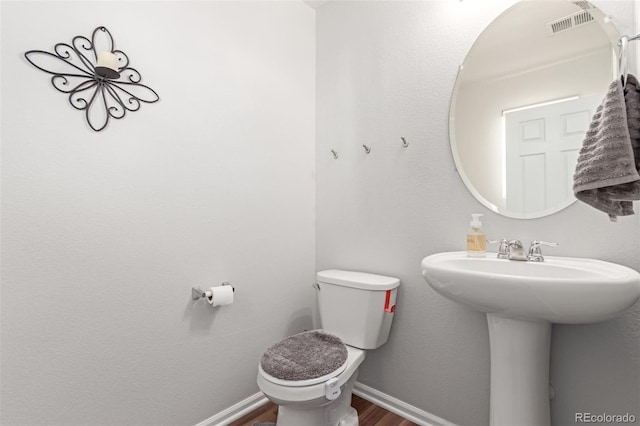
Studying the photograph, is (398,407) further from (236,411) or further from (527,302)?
(527,302)

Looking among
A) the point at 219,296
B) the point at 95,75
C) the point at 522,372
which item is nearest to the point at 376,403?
the point at 522,372

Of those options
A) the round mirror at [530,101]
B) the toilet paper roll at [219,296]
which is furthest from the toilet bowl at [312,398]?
the round mirror at [530,101]

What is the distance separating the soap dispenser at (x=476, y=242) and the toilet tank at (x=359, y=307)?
414mm

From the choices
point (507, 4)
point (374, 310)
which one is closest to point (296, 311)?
point (374, 310)

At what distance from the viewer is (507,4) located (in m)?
1.25

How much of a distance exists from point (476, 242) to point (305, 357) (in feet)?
2.75

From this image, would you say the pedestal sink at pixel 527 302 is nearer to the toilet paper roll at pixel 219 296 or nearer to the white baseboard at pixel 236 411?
the toilet paper roll at pixel 219 296

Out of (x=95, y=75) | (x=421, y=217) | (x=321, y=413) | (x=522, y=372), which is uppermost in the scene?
(x=95, y=75)

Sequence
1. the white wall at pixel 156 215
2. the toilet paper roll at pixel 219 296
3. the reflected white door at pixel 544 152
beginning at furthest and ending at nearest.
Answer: the toilet paper roll at pixel 219 296 → the reflected white door at pixel 544 152 → the white wall at pixel 156 215

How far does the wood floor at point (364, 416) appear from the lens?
1500 millimetres

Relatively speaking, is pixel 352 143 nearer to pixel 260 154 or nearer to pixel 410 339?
pixel 260 154

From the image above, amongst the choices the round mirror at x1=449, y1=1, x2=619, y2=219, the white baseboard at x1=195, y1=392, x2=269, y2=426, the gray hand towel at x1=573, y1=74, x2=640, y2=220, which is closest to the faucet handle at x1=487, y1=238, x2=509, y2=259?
the round mirror at x1=449, y1=1, x2=619, y2=219

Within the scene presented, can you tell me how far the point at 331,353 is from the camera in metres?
1.31

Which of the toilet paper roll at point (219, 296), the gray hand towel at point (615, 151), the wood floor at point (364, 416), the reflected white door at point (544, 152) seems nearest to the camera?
the gray hand towel at point (615, 151)
